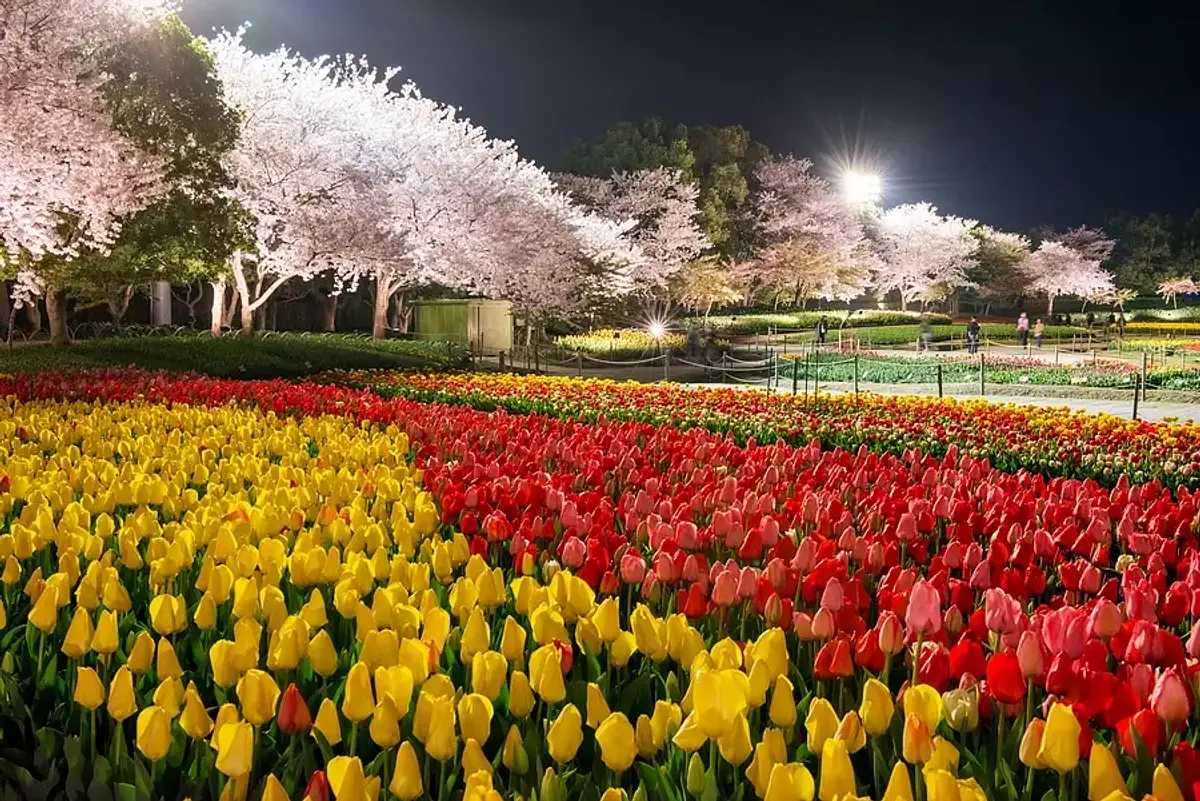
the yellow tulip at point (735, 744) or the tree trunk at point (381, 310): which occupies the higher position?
the tree trunk at point (381, 310)

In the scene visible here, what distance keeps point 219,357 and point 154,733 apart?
1859 centimetres

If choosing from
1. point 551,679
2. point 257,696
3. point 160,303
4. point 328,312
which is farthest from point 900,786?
point 328,312

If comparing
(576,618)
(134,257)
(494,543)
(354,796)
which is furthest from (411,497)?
(134,257)

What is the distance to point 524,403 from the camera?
11750mm

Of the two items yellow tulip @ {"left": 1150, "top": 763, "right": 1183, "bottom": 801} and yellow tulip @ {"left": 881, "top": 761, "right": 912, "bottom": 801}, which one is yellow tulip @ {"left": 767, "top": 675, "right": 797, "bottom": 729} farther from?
yellow tulip @ {"left": 1150, "top": 763, "right": 1183, "bottom": 801}

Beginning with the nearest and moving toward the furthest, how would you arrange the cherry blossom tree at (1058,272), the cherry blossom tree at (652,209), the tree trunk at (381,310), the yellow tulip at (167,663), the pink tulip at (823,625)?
the yellow tulip at (167,663) < the pink tulip at (823,625) < the tree trunk at (381,310) < the cherry blossom tree at (652,209) < the cherry blossom tree at (1058,272)

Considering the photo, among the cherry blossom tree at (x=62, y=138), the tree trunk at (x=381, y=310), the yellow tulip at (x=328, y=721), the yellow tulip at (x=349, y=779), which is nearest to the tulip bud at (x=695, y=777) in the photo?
the yellow tulip at (x=349, y=779)

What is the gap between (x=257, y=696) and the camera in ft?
6.50

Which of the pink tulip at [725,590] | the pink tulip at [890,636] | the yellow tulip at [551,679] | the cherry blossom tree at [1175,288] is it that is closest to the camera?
the yellow tulip at [551,679]

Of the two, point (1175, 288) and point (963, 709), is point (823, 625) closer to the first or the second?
point (963, 709)

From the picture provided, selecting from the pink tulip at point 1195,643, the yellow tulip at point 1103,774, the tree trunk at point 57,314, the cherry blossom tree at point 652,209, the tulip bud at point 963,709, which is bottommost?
the tulip bud at point 963,709

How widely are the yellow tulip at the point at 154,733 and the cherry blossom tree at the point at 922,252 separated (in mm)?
65456

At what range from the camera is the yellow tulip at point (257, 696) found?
198 centimetres

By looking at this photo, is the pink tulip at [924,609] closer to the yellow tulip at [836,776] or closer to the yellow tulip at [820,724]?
the yellow tulip at [820,724]
